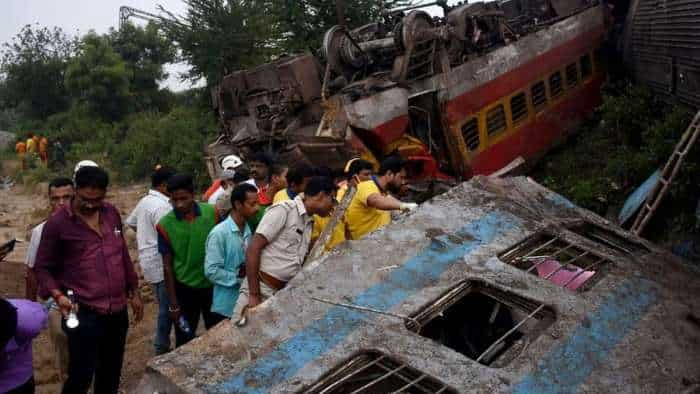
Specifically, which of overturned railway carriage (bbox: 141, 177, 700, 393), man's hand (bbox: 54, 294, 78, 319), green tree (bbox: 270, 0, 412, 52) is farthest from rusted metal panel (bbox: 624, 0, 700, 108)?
green tree (bbox: 270, 0, 412, 52)

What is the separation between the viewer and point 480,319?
3.21m

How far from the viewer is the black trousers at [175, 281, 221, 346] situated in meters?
3.89

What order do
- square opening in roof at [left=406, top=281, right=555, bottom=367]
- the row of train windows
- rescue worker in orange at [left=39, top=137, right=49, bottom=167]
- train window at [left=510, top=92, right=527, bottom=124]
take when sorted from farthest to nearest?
rescue worker in orange at [left=39, top=137, right=49, bottom=167], train window at [left=510, top=92, right=527, bottom=124], the row of train windows, square opening in roof at [left=406, top=281, right=555, bottom=367]

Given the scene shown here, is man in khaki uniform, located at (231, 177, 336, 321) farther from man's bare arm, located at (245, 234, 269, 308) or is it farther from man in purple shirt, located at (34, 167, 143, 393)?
man in purple shirt, located at (34, 167, 143, 393)

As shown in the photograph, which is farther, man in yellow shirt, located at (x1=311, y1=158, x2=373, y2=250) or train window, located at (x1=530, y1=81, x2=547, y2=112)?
train window, located at (x1=530, y1=81, x2=547, y2=112)

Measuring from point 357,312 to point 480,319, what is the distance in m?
0.96

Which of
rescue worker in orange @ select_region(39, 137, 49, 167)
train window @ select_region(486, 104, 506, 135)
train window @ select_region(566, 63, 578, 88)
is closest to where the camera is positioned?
train window @ select_region(486, 104, 506, 135)

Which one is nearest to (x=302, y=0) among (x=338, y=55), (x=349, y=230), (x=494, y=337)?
(x=338, y=55)

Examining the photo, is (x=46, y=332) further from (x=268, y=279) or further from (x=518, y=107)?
(x=518, y=107)

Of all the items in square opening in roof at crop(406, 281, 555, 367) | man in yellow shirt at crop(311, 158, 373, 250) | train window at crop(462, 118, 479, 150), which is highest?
man in yellow shirt at crop(311, 158, 373, 250)

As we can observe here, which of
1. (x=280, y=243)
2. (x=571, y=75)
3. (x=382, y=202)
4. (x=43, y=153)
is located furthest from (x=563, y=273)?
(x=43, y=153)

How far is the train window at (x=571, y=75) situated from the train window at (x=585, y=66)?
0.88ft

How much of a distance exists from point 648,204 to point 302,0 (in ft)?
40.7

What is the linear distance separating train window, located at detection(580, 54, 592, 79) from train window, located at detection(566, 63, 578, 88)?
267 mm
